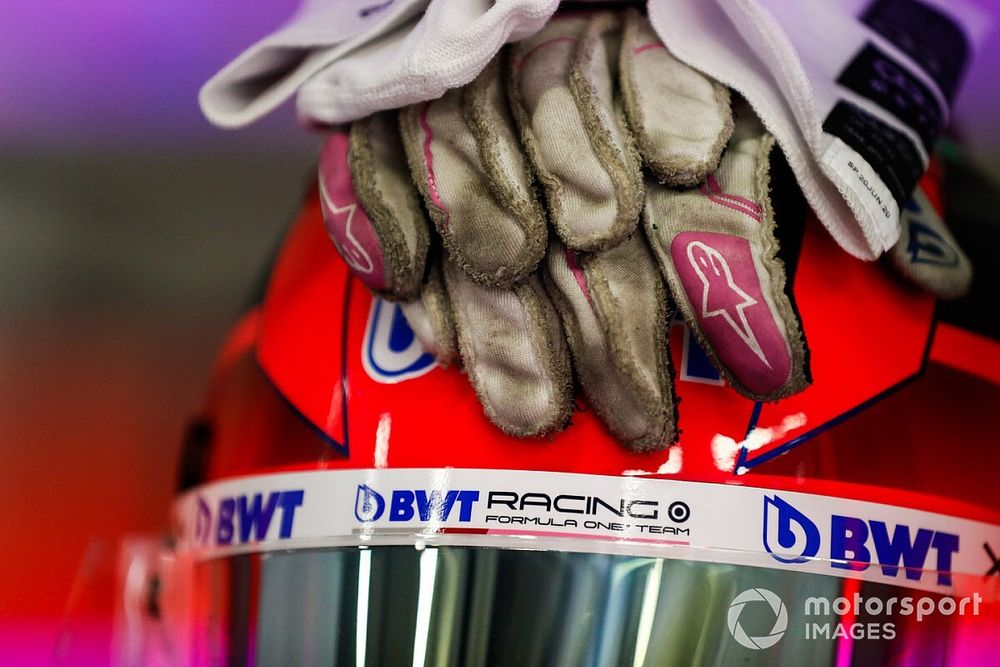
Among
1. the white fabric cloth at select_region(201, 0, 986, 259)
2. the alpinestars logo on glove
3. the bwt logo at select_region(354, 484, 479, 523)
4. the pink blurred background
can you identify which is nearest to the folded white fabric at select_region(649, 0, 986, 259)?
the white fabric cloth at select_region(201, 0, 986, 259)

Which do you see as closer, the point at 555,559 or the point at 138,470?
the point at 555,559

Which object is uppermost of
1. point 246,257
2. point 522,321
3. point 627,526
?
point 246,257

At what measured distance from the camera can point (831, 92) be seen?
30.4 inches

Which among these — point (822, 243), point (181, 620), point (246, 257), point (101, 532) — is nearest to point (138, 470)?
point (101, 532)

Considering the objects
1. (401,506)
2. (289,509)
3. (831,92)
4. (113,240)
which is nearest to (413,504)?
(401,506)

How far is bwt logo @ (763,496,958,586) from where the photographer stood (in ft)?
2.30

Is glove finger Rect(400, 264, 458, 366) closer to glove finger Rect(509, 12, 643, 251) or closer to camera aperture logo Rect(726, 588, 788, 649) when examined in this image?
glove finger Rect(509, 12, 643, 251)

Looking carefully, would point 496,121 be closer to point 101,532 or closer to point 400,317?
point 400,317

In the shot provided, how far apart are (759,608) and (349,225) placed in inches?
15.0

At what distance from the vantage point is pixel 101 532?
1412 mm

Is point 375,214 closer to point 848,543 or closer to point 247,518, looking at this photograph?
point 247,518

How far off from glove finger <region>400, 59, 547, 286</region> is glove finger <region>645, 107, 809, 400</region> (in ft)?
0.30

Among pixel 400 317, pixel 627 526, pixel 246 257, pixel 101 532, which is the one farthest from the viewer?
pixel 246 257

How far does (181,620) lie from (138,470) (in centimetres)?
62
